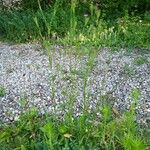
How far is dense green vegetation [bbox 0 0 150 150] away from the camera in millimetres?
4332

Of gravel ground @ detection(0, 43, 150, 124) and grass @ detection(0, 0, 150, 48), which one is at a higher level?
gravel ground @ detection(0, 43, 150, 124)

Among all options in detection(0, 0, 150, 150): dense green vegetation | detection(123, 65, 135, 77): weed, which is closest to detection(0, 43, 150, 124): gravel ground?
detection(123, 65, 135, 77): weed

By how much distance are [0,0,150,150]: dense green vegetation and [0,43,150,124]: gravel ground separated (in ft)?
0.72

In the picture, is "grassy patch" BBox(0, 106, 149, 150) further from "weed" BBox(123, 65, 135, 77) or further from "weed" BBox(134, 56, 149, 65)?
"weed" BBox(134, 56, 149, 65)

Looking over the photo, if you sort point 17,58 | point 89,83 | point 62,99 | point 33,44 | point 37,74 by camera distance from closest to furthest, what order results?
1. point 62,99
2. point 89,83
3. point 37,74
4. point 17,58
5. point 33,44

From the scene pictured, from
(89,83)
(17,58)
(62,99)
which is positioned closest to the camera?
(62,99)

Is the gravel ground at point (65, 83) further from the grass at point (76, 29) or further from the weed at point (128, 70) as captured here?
the grass at point (76, 29)

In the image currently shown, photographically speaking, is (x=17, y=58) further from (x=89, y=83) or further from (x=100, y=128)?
(x=100, y=128)

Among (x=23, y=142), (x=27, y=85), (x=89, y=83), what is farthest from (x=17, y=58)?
(x=23, y=142)

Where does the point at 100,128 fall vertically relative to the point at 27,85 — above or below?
above

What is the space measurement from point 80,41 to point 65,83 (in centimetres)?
191

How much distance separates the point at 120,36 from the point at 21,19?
6.92 ft

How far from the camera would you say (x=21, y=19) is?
9.84 m

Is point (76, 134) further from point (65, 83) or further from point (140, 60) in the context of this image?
point (140, 60)
